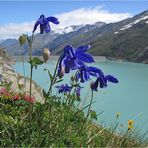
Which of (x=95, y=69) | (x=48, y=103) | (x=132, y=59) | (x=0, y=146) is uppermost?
(x=95, y=69)

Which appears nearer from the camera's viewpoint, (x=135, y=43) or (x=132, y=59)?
(x=132, y=59)

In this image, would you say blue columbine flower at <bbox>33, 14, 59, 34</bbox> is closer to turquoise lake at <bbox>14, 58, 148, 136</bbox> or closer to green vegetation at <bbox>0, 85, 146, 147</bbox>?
turquoise lake at <bbox>14, 58, 148, 136</bbox>

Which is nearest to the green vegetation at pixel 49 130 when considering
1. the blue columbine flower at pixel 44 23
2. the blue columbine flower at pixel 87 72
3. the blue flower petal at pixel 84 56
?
the blue columbine flower at pixel 87 72

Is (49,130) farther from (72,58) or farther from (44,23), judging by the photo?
(44,23)

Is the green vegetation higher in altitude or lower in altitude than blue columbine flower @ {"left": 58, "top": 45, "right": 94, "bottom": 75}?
lower

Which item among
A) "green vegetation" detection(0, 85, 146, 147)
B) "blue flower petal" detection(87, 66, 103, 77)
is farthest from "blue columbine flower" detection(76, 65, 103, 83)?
"green vegetation" detection(0, 85, 146, 147)

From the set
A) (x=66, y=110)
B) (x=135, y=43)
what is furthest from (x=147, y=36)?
(x=66, y=110)

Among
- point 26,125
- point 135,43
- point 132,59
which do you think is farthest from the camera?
point 135,43

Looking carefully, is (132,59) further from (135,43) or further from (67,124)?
(67,124)

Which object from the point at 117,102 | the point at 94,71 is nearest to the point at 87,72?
the point at 94,71
